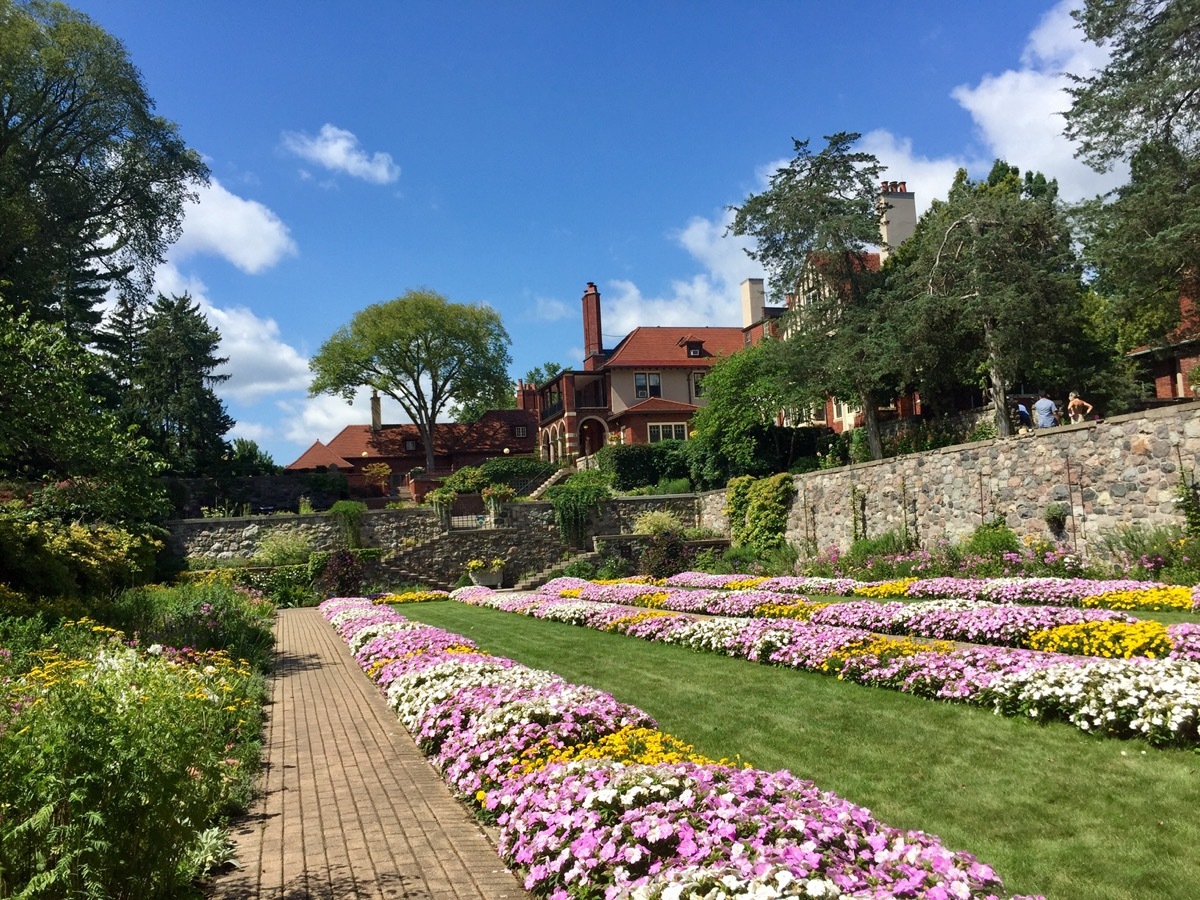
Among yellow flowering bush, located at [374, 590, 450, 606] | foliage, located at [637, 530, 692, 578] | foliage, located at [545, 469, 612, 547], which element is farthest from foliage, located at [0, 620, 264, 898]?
foliage, located at [545, 469, 612, 547]

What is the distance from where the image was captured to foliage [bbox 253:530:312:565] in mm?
26188

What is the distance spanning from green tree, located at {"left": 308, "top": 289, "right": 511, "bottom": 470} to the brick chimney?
355 inches

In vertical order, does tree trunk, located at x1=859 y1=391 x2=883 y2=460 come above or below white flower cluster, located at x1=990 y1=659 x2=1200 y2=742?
above

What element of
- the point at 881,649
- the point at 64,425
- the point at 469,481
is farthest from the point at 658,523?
the point at 881,649

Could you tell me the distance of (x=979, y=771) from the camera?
18.0 feet

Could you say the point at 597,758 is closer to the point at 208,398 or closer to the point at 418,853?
the point at 418,853

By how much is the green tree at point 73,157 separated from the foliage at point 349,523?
1069 centimetres

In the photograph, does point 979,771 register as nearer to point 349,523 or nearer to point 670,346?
point 349,523

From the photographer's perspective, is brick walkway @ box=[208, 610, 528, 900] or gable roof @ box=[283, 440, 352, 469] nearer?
brick walkway @ box=[208, 610, 528, 900]

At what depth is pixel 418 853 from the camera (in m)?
4.50

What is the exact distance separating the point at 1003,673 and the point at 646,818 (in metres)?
4.53

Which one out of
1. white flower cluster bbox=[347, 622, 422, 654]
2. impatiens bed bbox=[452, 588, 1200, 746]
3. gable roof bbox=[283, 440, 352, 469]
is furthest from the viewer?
gable roof bbox=[283, 440, 352, 469]

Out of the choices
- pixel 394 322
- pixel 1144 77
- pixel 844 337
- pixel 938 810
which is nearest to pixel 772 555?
pixel 844 337

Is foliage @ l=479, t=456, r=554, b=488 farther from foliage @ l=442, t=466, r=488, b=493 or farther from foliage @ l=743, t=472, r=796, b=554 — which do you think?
foliage @ l=743, t=472, r=796, b=554
